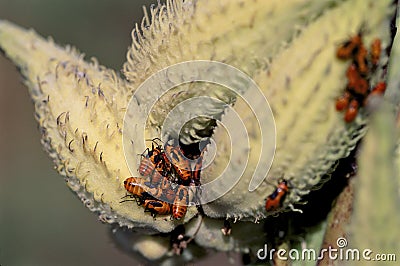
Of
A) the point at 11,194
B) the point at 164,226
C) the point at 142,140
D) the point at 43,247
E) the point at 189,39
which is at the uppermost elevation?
the point at 11,194

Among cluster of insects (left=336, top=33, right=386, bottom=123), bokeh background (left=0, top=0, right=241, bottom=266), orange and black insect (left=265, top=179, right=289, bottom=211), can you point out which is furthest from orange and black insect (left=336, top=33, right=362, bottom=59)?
bokeh background (left=0, top=0, right=241, bottom=266)

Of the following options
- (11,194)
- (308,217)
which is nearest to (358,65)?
(308,217)

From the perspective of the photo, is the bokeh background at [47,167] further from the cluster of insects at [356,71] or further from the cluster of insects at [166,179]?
the cluster of insects at [356,71]

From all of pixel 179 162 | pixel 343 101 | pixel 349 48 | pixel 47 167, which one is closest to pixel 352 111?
pixel 343 101

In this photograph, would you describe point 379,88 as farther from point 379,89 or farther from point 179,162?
point 179,162

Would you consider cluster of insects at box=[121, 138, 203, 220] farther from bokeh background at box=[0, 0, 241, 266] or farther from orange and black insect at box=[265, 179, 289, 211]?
bokeh background at box=[0, 0, 241, 266]

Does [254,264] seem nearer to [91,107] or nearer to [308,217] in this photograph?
[308,217]
